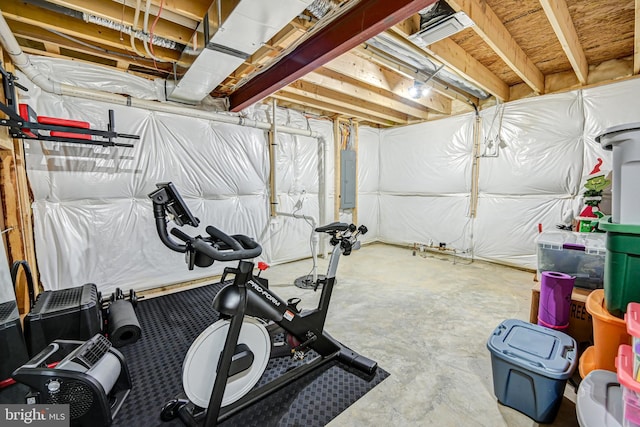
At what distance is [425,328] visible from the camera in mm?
2303

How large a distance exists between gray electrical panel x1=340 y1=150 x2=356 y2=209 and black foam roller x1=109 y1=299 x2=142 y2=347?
135 inches

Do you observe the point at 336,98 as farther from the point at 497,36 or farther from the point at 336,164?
the point at 497,36

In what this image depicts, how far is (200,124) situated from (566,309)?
3.75 metres

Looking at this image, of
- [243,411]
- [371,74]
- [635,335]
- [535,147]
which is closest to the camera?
[635,335]

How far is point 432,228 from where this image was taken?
4.82m

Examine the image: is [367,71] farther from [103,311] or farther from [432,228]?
[103,311]

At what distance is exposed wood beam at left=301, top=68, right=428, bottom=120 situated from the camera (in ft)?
10.2

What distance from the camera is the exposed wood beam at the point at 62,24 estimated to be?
1806 mm

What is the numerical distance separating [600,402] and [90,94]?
13.0 feet

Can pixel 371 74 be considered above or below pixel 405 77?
below

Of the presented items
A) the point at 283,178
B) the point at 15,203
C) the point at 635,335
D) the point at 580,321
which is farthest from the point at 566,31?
the point at 15,203

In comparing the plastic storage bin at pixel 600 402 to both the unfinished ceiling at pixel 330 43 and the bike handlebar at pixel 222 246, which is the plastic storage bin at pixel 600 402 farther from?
the unfinished ceiling at pixel 330 43

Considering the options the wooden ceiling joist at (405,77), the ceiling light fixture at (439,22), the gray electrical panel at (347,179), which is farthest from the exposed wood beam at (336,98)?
the ceiling light fixture at (439,22)

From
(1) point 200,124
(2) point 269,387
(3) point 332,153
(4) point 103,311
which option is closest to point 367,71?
(3) point 332,153
